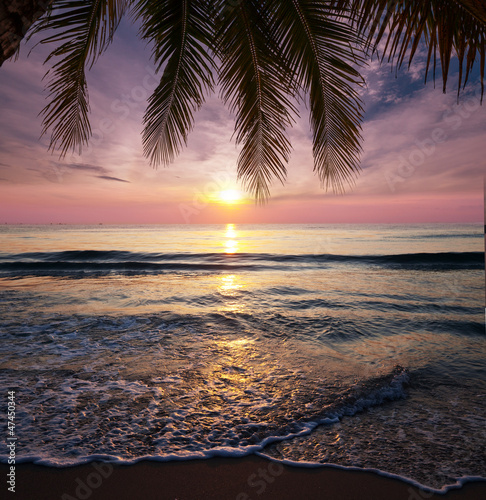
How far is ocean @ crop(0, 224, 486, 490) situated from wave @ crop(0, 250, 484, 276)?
624 cm

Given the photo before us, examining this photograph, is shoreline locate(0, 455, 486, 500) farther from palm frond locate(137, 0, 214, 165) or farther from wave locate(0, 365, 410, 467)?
palm frond locate(137, 0, 214, 165)

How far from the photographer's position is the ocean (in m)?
2.28

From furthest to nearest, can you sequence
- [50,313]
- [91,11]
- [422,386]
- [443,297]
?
[443,297], [50,313], [422,386], [91,11]

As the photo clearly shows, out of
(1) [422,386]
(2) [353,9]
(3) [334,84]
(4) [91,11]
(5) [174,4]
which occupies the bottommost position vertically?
(1) [422,386]

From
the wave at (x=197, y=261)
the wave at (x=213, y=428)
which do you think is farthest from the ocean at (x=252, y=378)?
the wave at (x=197, y=261)

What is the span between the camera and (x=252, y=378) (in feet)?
11.1

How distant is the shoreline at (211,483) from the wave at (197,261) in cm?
1169

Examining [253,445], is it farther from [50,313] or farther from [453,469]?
[50,313]

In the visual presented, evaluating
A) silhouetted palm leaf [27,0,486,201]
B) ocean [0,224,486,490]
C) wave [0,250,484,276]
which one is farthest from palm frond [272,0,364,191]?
wave [0,250,484,276]

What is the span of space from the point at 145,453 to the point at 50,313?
4.87 meters

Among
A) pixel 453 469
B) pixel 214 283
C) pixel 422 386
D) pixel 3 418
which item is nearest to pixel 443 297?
pixel 422 386

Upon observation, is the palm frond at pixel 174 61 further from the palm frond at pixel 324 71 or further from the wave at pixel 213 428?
the wave at pixel 213 428

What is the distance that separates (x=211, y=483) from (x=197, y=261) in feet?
48.1

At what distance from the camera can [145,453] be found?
2217 mm
